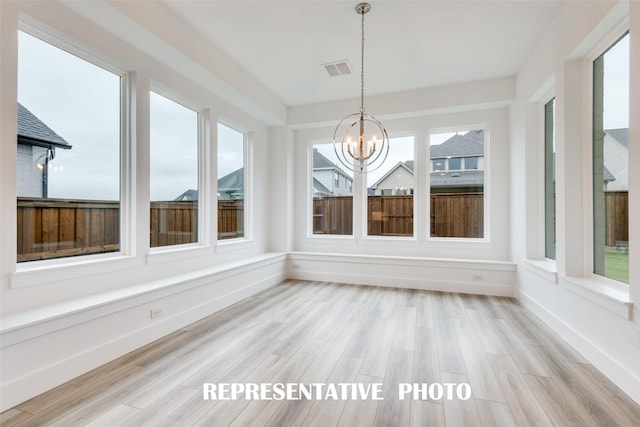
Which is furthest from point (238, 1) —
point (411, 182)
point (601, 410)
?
point (601, 410)

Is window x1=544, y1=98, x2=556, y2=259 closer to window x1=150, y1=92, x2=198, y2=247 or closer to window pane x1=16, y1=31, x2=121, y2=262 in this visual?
window x1=150, y1=92, x2=198, y2=247

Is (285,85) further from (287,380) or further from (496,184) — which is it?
(287,380)

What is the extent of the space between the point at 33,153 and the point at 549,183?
519 centimetres

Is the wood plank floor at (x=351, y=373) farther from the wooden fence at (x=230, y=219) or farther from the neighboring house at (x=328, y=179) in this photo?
the neighboring house at (x=328, y=179)

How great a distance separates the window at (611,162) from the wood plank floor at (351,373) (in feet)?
2.88

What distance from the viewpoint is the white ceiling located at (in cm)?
287

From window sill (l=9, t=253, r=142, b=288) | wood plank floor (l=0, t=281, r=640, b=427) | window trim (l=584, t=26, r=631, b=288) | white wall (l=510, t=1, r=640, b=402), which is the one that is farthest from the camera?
window trim (l=584, t=26, r=631, b=288)

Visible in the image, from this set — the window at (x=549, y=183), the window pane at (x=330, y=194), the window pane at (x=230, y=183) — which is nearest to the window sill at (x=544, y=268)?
the window at (x=549, y=183)

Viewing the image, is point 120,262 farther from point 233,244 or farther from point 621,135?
point 621,135

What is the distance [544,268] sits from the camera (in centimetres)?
326

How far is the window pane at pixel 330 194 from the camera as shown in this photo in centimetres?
554

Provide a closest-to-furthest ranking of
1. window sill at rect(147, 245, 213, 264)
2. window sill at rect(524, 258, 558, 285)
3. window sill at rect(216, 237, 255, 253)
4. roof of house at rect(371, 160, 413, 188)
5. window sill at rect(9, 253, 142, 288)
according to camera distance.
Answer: window sill at rect(9, 253, 142, 288), window sill at rect(524, 258, 558, 285), window sill at rect(147, 245, 213, 264), window sill at rect(216, 237, 255, 253), roof of house at rect(371, 160, 413, 188)

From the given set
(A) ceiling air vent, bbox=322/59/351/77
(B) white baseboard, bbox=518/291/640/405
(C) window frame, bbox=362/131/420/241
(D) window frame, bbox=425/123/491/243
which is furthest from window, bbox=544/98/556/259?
(A) ceiling air vent, bbox=322/59/351/77

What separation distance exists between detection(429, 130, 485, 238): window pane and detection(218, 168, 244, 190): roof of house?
10.2ft
